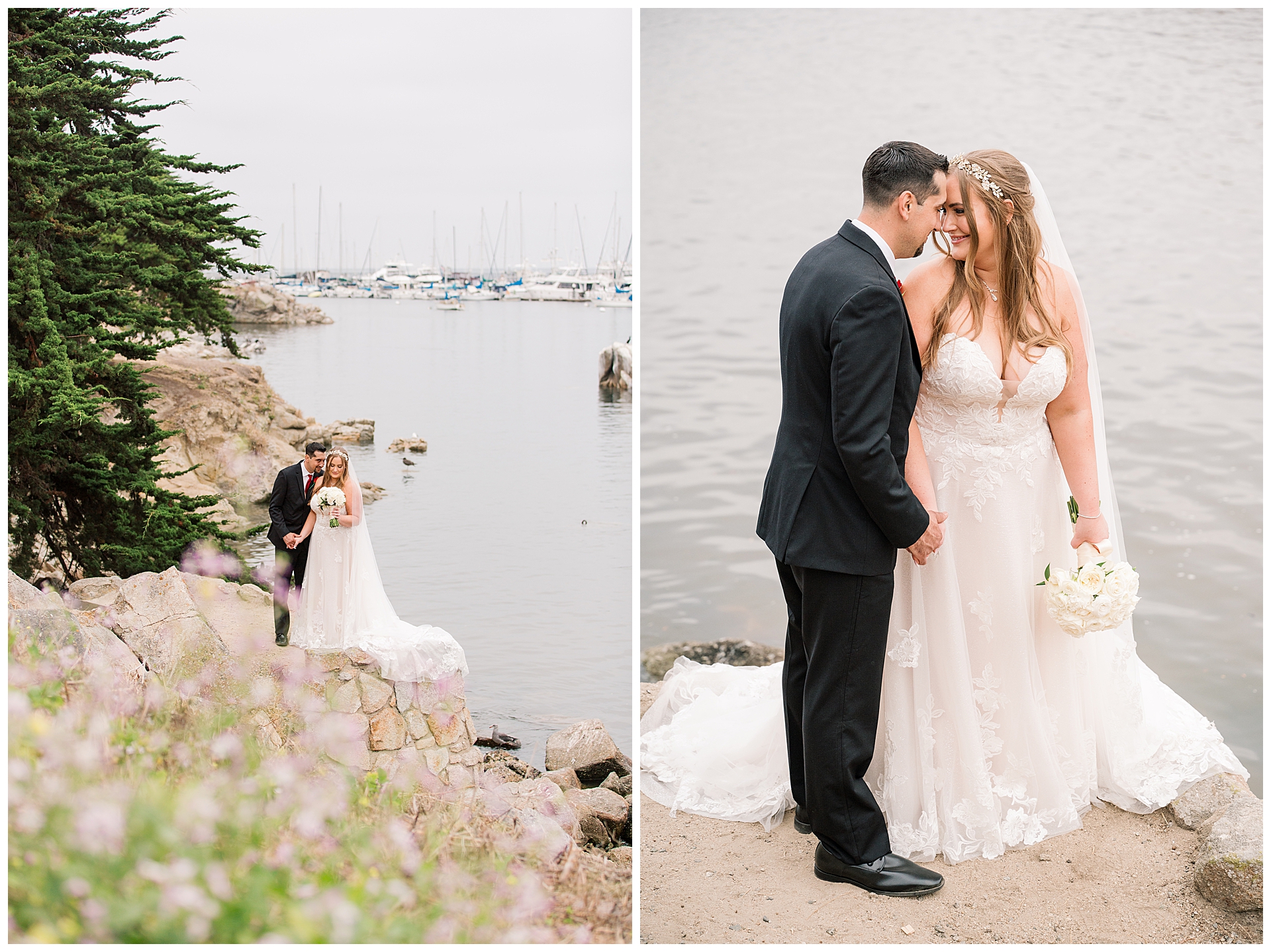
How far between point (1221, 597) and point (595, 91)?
6733 millimetres

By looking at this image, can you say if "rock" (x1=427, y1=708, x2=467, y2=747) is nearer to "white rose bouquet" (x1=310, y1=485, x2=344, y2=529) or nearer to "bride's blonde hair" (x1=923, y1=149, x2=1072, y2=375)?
→ "white rose bouquet" (x1=310, y1=485, x2=344, y2=529)

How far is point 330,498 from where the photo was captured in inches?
132

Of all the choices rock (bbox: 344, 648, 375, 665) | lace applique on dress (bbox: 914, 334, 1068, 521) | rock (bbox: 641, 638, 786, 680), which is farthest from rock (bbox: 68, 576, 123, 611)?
rock (bbox: 641, 638, 786, 680)

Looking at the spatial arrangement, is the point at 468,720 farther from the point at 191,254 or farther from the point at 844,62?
the point at 844,62

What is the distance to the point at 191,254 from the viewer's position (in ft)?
10.9

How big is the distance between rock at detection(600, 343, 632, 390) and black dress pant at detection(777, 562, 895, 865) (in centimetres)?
117

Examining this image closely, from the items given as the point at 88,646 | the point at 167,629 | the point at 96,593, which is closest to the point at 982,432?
the point at 167,629

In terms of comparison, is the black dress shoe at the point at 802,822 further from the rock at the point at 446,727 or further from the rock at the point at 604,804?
the rock at the point at 446,727

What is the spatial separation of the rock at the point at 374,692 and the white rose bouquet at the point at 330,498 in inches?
21.4

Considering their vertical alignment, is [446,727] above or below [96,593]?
below

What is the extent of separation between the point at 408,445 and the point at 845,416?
67.6 inches

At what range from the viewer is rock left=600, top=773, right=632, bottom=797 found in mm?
3789

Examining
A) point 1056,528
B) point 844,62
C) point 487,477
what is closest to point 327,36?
point 487,477

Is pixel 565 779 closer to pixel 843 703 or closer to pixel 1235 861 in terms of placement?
pixel 843 703
